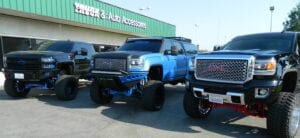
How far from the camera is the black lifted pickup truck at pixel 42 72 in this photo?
8547 mm

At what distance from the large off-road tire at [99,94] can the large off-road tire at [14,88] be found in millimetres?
2764

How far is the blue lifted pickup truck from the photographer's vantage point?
726 cm

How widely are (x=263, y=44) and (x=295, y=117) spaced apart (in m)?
1.78

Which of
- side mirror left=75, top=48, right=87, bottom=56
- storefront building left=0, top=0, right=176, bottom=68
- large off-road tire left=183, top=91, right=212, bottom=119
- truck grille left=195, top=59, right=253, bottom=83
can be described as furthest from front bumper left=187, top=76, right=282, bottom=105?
storefront building left=0, top=0, right=176, bottom=68

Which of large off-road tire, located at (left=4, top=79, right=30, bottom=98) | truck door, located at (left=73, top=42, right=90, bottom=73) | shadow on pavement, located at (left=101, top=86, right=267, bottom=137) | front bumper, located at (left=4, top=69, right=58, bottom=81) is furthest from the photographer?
truck door, located at (left=73, top=42, right=90, bottom=73)

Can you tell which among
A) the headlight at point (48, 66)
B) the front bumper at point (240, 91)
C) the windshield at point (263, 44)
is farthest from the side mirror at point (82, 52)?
the front bumper at point (240, 91)

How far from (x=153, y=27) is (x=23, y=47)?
13665 mm

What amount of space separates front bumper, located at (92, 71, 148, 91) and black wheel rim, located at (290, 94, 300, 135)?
3.58 meters

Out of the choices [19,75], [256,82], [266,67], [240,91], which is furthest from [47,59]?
[266,67]

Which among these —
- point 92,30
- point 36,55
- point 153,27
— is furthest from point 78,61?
point 153,27

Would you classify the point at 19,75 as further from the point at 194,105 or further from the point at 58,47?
the point at 194,105

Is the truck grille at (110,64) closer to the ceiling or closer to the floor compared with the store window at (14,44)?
closer to the floor

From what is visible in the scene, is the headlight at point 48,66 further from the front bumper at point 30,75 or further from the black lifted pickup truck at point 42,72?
the front bumper at point 30,75

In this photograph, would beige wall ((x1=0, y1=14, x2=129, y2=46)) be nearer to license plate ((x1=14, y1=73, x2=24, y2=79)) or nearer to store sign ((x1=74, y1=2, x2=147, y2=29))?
store sign ((x1=74, y1=2, x2=147, y2=29))
